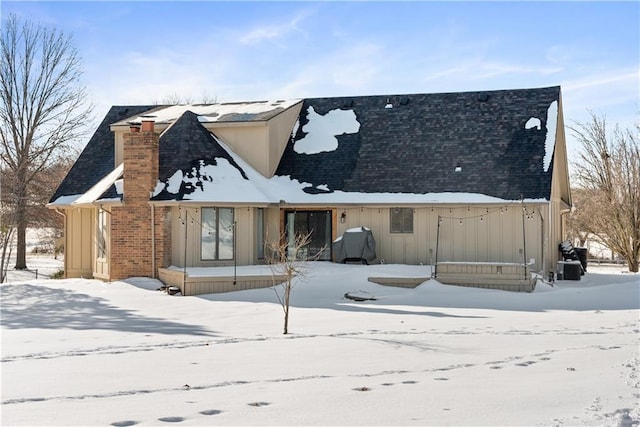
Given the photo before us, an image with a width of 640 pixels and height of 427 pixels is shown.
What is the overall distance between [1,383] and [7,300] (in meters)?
10.7

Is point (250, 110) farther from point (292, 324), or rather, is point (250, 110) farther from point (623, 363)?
point (623, 363)

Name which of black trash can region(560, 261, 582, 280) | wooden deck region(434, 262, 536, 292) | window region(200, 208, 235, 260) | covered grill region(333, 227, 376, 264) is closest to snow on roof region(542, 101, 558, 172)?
black trash can region(560, 261, 582, 280)

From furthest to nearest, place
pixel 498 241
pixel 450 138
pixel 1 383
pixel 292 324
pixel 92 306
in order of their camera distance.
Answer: pixel 450 138 < pixel 498 241 < pixel 92 306 < pixel 292 324 < pixel 1 383

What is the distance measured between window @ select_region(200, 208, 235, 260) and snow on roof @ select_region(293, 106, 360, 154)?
455 cm

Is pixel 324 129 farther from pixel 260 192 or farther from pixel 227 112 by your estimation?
pixel 260 192

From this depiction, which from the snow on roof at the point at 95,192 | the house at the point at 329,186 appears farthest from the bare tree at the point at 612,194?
the snow on roof at the point at 95,192

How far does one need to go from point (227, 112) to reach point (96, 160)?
5387 mm

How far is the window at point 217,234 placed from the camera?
20656 millimetres

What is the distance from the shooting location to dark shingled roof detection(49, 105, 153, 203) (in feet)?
80.6

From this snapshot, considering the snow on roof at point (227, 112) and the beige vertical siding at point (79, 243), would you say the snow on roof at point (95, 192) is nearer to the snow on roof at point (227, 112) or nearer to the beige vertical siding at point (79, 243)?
the beige vertical siding at point (79, 243)

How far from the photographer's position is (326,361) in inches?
351

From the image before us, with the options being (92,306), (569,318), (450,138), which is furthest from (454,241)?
(92,306)

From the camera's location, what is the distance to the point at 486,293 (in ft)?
57.4

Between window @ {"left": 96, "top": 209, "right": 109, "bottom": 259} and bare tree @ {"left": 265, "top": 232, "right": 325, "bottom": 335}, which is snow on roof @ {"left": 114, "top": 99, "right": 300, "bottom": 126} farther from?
bare tree @ {"left": 265, "top": 232, "right": 325, "bottom": 335}
